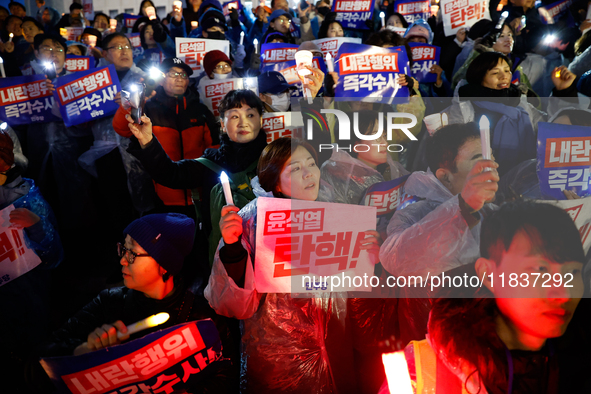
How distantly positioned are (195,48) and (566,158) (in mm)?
4247

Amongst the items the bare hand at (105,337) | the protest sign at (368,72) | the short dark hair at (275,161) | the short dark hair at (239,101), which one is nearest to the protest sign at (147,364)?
the bare hand at (105,337)

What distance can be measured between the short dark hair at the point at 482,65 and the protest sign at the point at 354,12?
361 centimetres

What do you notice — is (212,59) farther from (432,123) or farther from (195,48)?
(432,123)

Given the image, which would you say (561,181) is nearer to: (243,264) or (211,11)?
(243,264)

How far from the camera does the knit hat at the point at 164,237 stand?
201cm

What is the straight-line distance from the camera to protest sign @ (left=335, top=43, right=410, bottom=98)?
10.8 ft

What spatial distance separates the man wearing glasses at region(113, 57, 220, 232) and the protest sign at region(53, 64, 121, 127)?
0.64 metres

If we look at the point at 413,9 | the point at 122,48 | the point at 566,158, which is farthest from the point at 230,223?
the point at 413,9

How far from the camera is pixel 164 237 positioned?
207 centimetres

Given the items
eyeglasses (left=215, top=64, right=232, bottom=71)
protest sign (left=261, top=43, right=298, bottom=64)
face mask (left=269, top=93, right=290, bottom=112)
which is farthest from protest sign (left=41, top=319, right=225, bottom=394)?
protest sign (left=261, top=43, right=298, bottom=64)

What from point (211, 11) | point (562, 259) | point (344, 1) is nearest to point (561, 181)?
point (562, 259)

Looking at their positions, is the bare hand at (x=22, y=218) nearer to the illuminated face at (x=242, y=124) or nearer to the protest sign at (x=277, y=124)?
the illuminated face at (x=242, y=124)

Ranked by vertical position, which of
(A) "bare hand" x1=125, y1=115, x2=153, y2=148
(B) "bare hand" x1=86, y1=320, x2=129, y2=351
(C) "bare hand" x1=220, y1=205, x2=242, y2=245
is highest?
(A) "bare hand" x1=125, y1=115, x2=153, y2=148

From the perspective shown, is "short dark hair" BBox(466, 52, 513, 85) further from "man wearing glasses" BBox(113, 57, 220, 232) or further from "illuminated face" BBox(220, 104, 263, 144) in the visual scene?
"man wearing glasses" BBox(113, 57, 220, 232)
